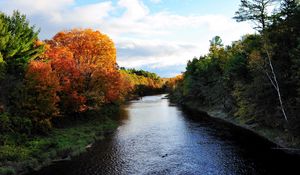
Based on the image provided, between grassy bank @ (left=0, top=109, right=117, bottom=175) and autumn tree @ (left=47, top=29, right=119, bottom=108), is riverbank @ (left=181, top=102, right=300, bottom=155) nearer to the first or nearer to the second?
autumn tree @ (left=47, top=29, right=119, bottom=108)

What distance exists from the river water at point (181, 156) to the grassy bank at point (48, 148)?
59.8 inches

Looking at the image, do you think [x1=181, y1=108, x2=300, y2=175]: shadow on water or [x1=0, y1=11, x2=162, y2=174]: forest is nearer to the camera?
[x1=181, y1=108, x2=300, y2=175]: shadow on water

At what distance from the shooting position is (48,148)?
3594cm

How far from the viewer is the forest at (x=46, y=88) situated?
34.3 m

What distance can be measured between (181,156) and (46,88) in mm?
19505

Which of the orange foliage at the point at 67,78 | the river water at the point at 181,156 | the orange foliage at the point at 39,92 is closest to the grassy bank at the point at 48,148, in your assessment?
the river water at the point at 181,156

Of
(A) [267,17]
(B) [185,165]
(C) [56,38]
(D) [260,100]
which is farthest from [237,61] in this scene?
(C) [56,38]

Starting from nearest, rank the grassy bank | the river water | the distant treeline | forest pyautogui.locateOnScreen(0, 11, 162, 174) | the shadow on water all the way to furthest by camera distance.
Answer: the shadow on water
the river water
the grassy bank
forest pyautogui.locateOnScreen(0, 11, 162, 174)
the distant treeline

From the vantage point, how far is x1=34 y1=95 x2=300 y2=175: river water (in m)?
29.7

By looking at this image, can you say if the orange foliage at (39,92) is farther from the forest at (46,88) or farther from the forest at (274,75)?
the forest at (274,75)

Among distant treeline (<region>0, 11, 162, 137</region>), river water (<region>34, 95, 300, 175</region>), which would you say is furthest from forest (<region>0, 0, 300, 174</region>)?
river water (<region>34, 95, 300, 175</region>)

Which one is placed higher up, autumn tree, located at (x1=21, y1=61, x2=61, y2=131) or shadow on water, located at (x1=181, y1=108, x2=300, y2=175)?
autumn tree, located at (x1=21, y1=61, x2=61, y2=131)

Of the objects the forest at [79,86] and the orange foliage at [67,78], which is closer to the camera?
the forest at [79,86]

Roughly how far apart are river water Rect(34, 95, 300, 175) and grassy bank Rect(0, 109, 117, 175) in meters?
1.52
